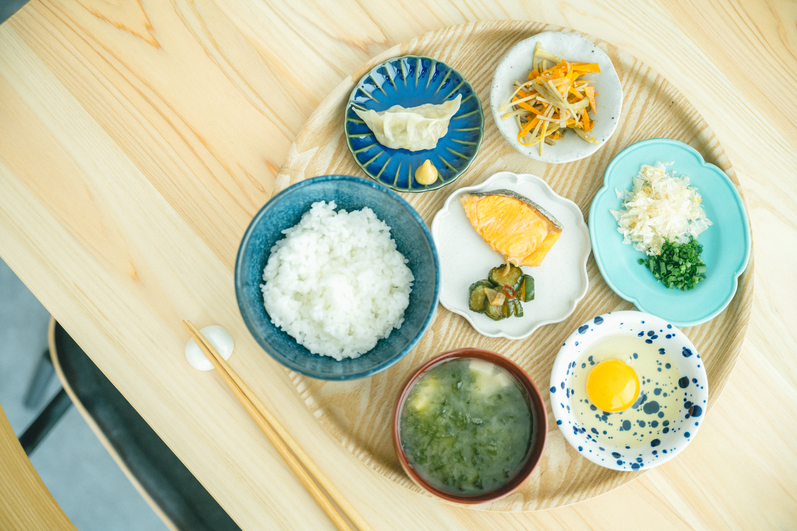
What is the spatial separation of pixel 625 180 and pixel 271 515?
6.61ft

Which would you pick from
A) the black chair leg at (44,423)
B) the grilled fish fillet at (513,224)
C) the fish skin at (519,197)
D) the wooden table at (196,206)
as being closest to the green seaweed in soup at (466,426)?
the wooden table at (196,206)

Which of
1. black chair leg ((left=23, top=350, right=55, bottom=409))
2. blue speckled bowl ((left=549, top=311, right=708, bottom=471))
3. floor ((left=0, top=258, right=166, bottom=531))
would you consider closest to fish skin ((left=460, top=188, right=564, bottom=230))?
blue speckled bowl ((left=549, top=311, right=708, bottom=471))

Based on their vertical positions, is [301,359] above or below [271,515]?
above

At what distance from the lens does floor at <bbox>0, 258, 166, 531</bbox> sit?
257 cm

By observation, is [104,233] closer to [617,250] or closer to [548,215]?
[548,215]

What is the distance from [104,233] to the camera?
5.98 feet

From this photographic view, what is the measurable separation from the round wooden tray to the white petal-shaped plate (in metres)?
0.07

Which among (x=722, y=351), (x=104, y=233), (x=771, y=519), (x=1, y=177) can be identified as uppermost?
(x=1, y=177)

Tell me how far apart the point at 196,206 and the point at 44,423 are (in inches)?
53.6

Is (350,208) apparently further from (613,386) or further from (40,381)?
(40,381)

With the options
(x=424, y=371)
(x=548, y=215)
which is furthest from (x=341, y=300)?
(x=548, y=215)

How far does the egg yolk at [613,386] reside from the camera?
68.7 inches

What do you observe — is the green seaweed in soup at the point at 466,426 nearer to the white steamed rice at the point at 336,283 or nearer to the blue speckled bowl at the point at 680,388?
the blue speckled bowl at the point at 680,388

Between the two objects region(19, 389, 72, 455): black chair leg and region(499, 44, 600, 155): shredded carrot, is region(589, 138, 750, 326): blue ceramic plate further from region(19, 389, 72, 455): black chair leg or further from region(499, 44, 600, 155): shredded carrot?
region(19, 389, 72, 455): black chair leg
